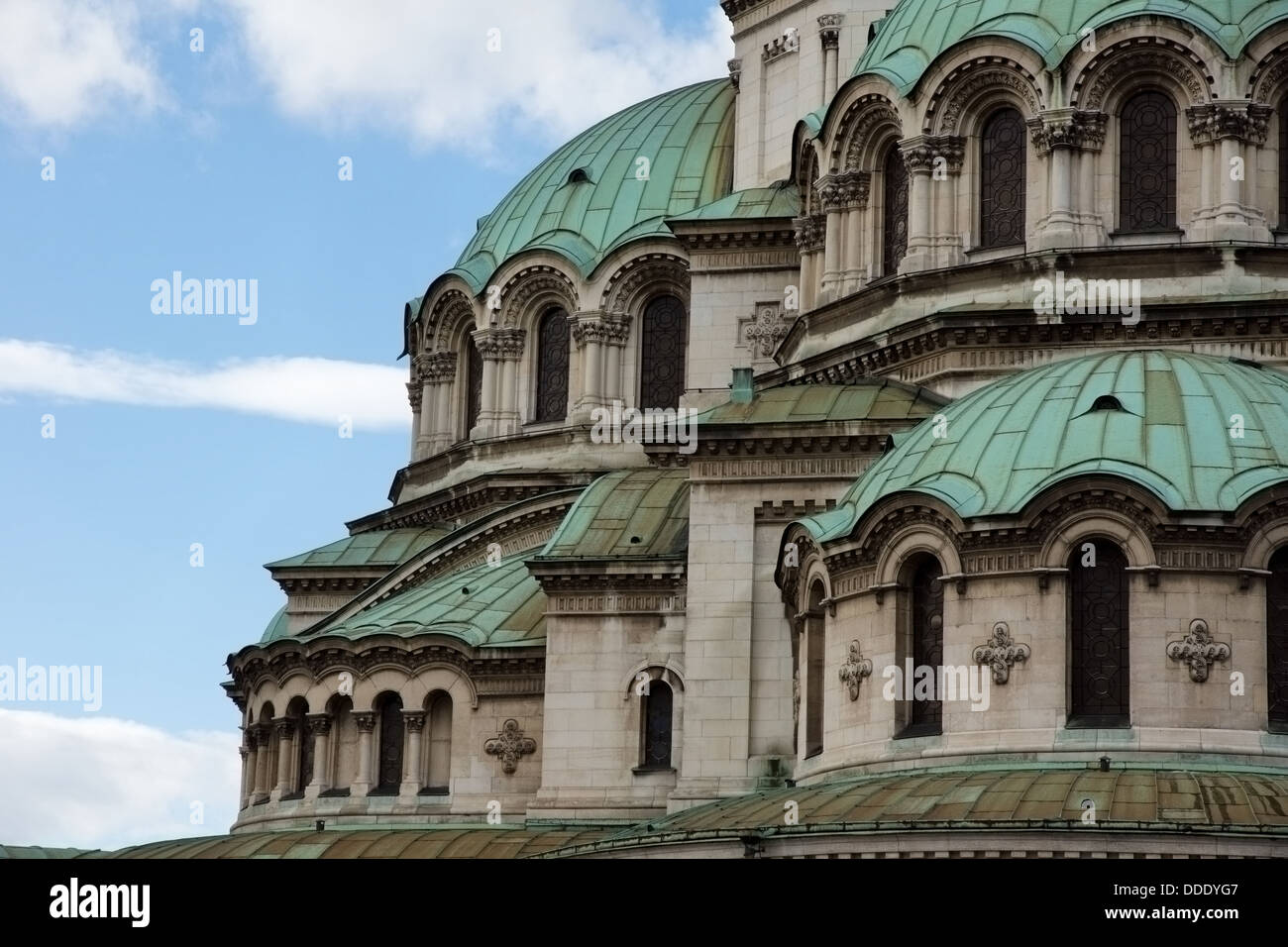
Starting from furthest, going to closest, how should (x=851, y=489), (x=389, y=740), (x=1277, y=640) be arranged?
(x=389, y=740) → (x=851, y=489) → (x=1277, y=640)

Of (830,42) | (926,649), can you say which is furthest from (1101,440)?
(830,42)

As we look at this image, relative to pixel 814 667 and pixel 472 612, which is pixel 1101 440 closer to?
pixel 814 667

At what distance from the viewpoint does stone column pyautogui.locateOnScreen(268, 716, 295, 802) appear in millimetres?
52312

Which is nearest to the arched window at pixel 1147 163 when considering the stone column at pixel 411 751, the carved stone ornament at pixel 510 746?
the carved stone ornament at pixel 510 746

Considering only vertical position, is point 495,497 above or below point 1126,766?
above

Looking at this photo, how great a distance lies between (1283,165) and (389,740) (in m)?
16.3

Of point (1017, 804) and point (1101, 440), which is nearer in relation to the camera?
point (1017, 804)

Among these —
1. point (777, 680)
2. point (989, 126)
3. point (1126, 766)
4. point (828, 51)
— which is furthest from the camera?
point (828, 51)

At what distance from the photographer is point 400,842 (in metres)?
48.5

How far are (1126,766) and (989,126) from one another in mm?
13417

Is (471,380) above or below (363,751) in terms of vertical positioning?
above
